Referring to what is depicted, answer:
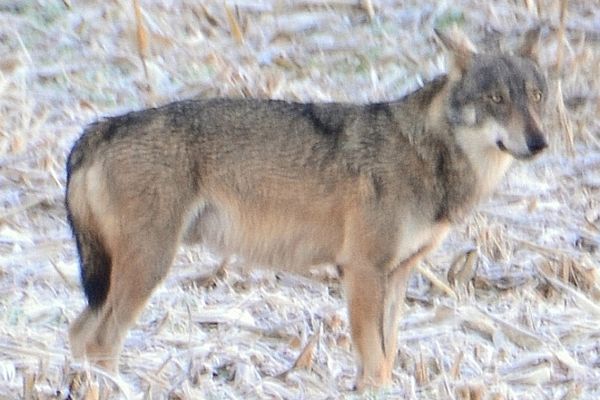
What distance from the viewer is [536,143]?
627 centimetres

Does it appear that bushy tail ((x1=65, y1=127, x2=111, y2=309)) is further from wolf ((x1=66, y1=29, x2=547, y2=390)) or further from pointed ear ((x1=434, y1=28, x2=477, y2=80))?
pointed ear ((x1=434, y1=28, x2=477, y2=80))

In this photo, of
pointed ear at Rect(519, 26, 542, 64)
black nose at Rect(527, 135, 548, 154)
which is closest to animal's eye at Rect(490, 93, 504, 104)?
black nose at Rect(527, 135, 548, 154)

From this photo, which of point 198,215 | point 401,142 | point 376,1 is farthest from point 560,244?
Result: point 376,1

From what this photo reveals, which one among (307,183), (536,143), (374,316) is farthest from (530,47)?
(374,316)

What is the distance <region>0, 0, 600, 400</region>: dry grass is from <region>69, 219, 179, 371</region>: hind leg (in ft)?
0.61

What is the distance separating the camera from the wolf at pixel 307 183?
6.43m

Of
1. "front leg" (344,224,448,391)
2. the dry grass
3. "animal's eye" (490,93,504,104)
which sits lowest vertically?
the dry grass

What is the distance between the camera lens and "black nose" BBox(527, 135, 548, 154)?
6270mm

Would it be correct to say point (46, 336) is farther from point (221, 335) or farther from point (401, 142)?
point (401, 142)

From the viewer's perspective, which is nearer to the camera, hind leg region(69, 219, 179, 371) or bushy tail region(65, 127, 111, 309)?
hind leg region(69, 219, 179, 371)

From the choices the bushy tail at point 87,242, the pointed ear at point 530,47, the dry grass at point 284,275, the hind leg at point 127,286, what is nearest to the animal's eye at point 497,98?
the pointed ear at point 530,47

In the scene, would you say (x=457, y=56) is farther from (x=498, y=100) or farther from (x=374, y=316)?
(x=374, y=316)

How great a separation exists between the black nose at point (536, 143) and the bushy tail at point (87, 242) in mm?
2004

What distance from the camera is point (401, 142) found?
265 inches
